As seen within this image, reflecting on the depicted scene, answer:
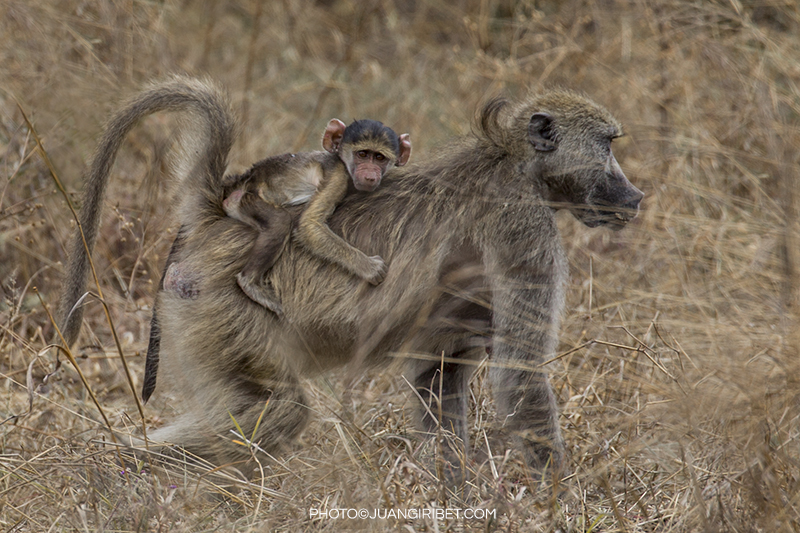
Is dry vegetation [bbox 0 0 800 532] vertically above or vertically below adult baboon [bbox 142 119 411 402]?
below

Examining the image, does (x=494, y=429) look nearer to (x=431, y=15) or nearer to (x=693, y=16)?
(x=693, y=16)

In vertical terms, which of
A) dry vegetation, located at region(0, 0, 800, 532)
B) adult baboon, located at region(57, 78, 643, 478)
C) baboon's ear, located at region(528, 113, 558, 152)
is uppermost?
baboon's ear, located at region(528, 113, 558, 152)

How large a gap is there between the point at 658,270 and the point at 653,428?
1800mm

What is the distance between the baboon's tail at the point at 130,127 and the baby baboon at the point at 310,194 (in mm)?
125

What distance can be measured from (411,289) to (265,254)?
56 centimetres

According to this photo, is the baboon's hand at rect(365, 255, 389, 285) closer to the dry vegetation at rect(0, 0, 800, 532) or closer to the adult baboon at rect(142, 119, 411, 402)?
the adult baboon at rect(142, 119, 411, 402)

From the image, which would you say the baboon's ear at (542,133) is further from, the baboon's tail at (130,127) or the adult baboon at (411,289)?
the baboon's tail at (130,127)

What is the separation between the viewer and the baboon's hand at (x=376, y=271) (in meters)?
3.06

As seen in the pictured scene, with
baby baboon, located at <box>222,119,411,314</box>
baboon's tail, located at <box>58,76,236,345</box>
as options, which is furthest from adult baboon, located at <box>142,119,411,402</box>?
baboon's tail, located at <box>58,76,236,345</box>

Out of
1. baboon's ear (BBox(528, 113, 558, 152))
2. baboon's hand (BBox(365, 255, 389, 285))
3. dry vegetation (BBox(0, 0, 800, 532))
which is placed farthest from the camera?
baboon's ear (BBox(528, 113, 558, 152))

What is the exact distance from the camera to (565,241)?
5.25 metres

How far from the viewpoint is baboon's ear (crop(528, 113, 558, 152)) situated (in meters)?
3.25

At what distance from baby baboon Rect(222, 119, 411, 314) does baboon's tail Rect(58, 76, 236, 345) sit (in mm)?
125

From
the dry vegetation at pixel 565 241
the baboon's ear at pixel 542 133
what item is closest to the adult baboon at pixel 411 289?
the baboon's ear at pixel 542 133
